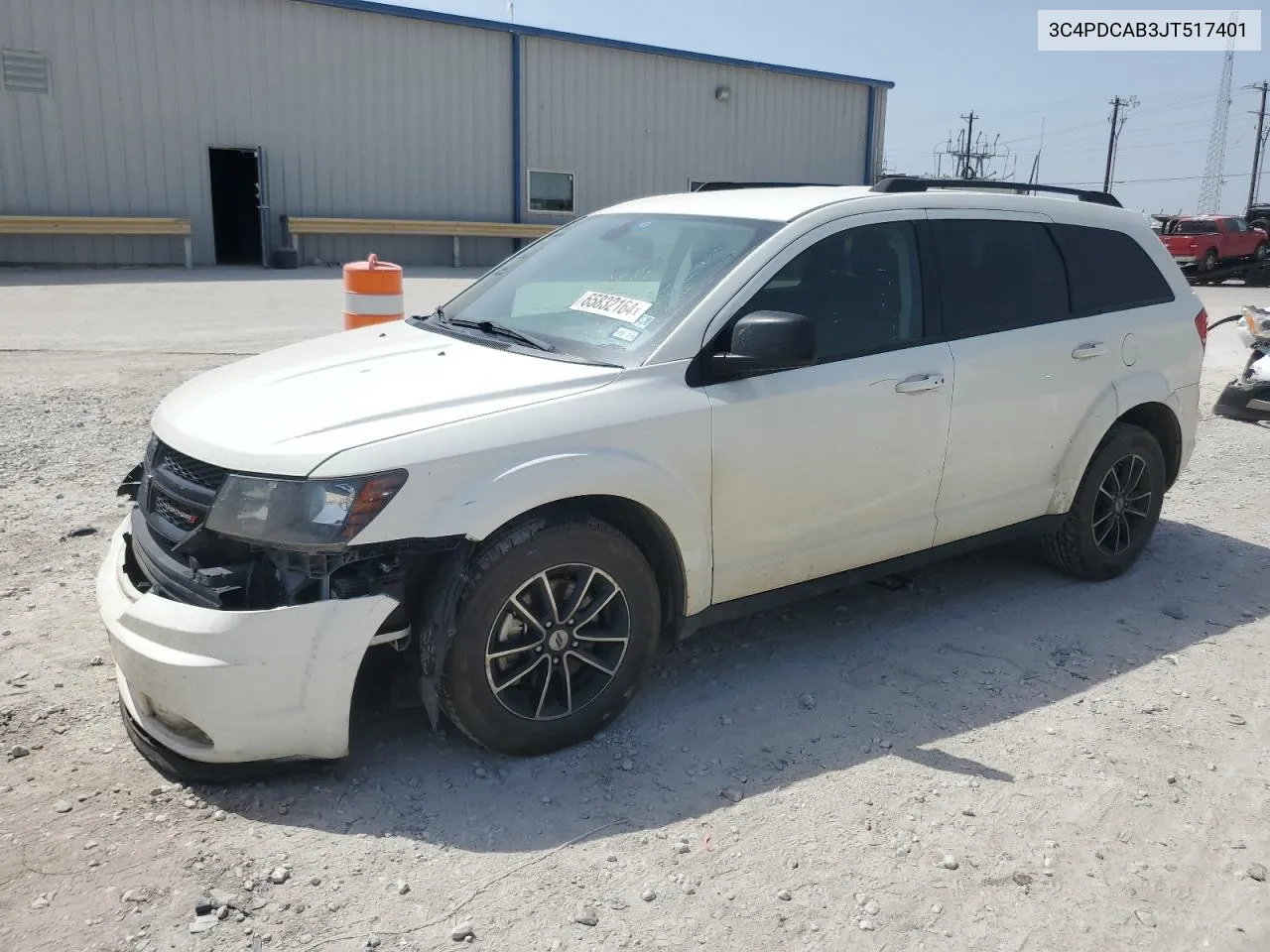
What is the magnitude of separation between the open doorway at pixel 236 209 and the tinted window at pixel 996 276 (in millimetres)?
20291

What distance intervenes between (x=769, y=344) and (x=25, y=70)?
63.9 ft

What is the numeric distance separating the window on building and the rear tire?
20.7 metres

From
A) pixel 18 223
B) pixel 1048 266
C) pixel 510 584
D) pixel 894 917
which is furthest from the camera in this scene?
pixel 18 223

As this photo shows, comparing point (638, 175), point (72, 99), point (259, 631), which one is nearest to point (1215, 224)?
point (638, 175)

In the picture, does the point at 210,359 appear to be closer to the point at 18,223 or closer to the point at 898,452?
the point at 898,452

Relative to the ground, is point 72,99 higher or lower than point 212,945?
higher

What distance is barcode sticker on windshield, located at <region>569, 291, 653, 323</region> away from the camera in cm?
Answer: 380

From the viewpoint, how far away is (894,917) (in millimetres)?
2748

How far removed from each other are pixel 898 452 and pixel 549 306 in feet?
4.86

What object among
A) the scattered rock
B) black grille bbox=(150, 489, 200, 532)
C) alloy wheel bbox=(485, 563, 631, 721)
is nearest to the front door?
alloy wheel bbox=(485, 563, 631, 721)

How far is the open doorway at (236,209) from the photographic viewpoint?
2270cm

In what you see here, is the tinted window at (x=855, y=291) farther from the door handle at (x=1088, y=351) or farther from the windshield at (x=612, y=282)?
the door handle at (x=1088, y=351)

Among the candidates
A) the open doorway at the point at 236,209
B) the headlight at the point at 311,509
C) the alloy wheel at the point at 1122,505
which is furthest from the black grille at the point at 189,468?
the open doorway at the point at 236,209

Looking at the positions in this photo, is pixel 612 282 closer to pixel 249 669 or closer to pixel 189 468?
pixel 189 468
